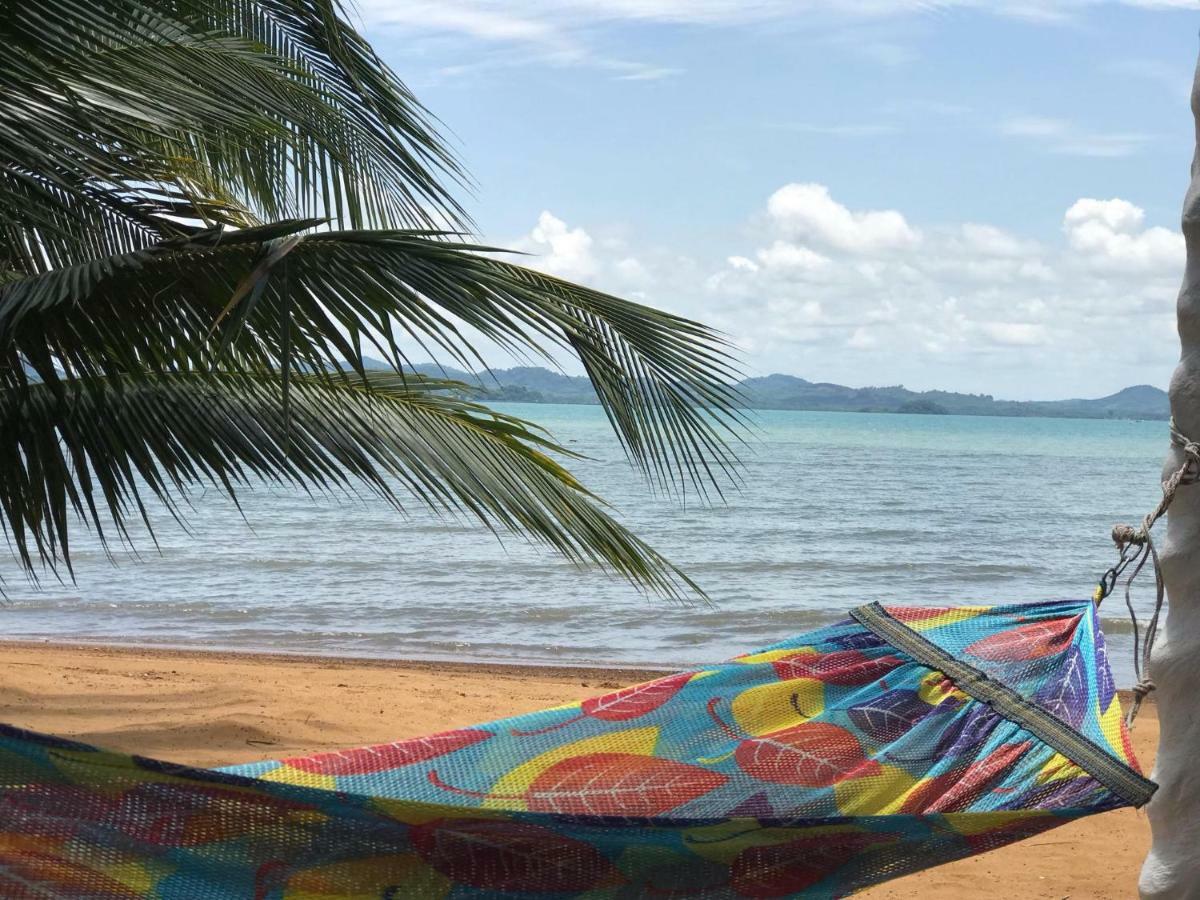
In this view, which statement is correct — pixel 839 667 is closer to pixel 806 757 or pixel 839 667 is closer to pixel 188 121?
pixel 806 757

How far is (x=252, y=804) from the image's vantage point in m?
1.64

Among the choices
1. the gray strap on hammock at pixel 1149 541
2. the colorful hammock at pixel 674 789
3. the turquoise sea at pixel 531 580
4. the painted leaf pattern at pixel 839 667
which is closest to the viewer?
the colorful hammock at pixel 674 789

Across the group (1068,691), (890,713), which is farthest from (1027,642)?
(890,713)

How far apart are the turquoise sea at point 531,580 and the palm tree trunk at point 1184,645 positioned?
1.43m

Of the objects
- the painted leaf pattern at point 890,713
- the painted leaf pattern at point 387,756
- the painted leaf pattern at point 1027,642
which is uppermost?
the painted leaf pattern at point 1027,642

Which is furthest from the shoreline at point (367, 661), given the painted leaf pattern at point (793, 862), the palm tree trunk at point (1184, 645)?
the palm tree trunk at point (1184, 645)

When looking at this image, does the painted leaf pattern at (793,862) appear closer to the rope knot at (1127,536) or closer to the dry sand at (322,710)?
the rope knot at (1127,536)

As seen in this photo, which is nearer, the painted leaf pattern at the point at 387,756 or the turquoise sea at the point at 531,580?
the painted leaf pattern at the point at 387,756

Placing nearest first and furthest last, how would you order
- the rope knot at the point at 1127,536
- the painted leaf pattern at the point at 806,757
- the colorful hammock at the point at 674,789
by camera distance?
the colorful hammock at the point at 674,789, the rope knot at the point at 1127,536, the painted leaf pattern at the point at 806,757

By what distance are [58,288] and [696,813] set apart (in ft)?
4.59

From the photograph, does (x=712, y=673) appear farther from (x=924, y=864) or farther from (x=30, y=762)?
(x=30, y=762)

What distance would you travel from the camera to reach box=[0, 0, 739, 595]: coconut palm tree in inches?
76.2

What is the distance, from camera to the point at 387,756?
2205 mm

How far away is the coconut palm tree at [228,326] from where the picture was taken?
1.94 meters
